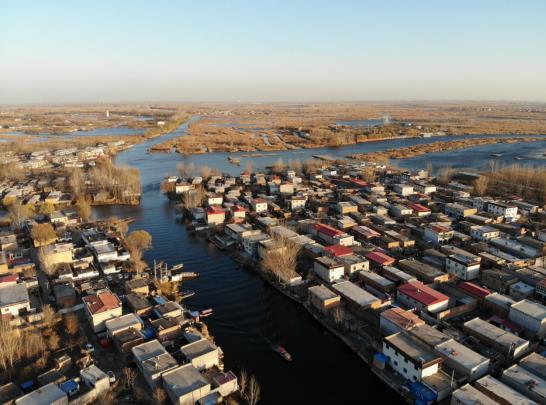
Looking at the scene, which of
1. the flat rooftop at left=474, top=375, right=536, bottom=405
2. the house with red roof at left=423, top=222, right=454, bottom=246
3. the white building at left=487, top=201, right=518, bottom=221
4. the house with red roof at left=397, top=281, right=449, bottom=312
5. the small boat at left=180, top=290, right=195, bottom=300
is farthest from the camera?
the white building at left=487, top=201, right=518, bottom=221

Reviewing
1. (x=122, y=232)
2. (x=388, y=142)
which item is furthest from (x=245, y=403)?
(x=388, y=142)

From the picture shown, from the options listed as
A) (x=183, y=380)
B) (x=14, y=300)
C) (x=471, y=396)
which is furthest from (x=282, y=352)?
(x=14, y=300)

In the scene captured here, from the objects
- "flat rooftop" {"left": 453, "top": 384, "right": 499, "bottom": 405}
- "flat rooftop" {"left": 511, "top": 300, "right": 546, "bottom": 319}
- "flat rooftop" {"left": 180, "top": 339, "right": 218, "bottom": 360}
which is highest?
"flat rooftop" {"left": 511, "top": 300, "right": 546, "bottom": 319}

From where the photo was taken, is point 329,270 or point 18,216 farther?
point 18,216

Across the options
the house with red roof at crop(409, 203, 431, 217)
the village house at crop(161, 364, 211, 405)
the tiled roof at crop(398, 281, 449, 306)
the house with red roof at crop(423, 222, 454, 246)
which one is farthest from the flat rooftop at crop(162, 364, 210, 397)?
the house with red roof at crop(409, 203, 431, 217)

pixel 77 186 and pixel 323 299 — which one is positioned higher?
pixel 77 186

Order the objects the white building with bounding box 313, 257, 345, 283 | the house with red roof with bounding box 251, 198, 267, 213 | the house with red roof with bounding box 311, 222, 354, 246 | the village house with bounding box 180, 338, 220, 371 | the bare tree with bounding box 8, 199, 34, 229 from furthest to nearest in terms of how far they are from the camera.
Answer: the house with red roof with bounding box 251, 198, 267, 213 → the bare tree with bounding box 8, 199, 34, 229 → the house with red roof with bounding box 311, 222, 354, 246 → the white building with bounding box 313, 257, 345, 283 → the village house with bounding box 180, 338, 220, 371

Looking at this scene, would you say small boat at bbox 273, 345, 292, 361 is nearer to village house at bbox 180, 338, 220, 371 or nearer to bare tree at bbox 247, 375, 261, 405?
bare tree at bbox 247, 375, 261, 405

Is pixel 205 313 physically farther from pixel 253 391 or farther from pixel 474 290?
pixel 474 290
